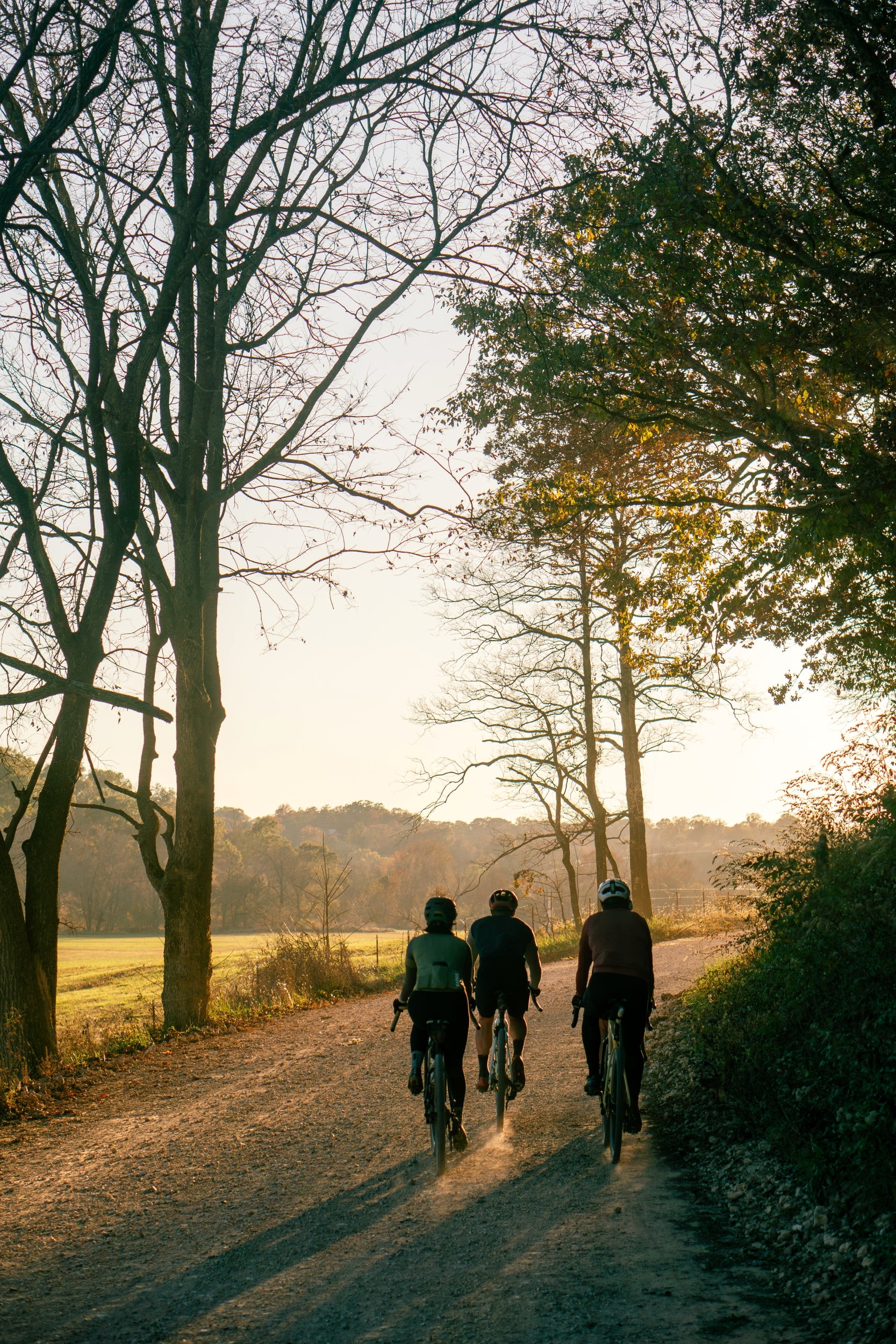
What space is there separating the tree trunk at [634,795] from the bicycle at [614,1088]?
20.3 metres

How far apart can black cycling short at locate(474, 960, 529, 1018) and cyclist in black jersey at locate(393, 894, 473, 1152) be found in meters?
0.51

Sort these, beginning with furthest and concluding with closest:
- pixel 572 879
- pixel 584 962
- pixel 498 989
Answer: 1. pixel 572 879
2. pixel 498 989
3. pixel 584 962

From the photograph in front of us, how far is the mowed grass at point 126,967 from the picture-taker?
2365 cm

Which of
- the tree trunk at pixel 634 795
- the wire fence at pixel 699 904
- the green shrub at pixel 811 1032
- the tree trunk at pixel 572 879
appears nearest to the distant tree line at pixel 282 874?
the wire fence at pixel 699 904

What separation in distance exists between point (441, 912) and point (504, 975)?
90 centimetres

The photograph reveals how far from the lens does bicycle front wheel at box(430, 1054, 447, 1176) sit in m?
6.68

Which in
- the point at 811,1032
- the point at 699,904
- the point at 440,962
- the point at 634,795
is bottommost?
the point at 699,904

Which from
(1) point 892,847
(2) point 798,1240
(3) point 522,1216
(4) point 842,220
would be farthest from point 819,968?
(4) point 842,220

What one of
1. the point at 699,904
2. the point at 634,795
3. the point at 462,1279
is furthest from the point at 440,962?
the point at 699,904

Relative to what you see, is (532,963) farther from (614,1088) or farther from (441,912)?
(614,1088)

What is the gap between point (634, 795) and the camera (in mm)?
27797

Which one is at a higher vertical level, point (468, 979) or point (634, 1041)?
point (468, 979)

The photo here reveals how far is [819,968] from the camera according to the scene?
752 cm

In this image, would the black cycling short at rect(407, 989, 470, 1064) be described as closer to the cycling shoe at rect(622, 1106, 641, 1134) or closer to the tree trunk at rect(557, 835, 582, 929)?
the cycling shoe at rect(622, 1106, 641, 1134)
